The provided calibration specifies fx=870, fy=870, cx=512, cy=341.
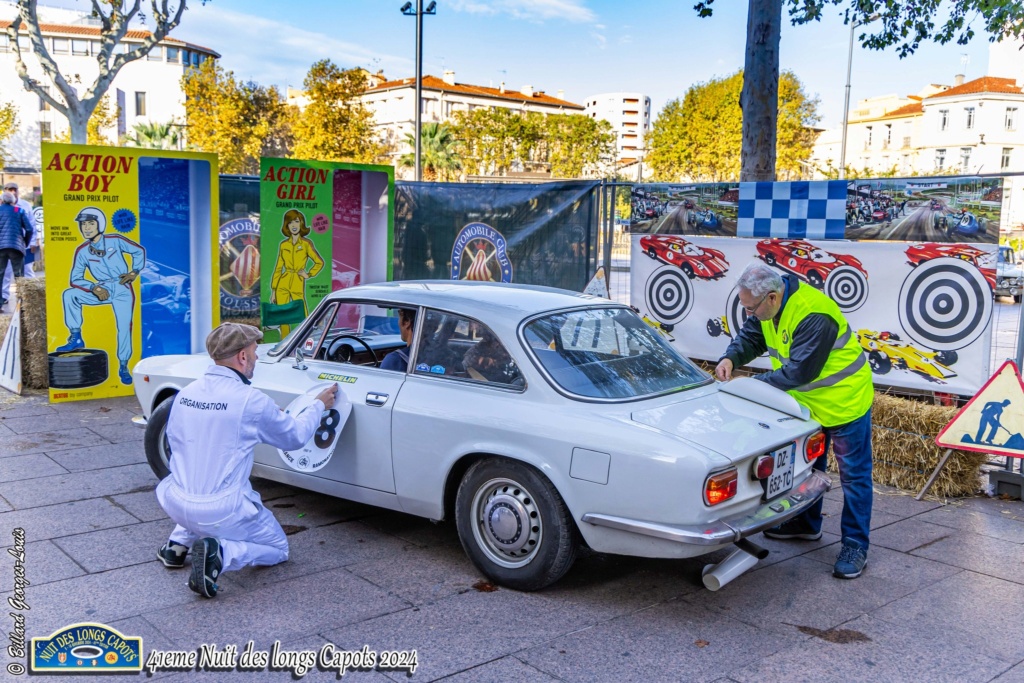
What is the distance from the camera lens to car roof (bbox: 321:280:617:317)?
488 cm

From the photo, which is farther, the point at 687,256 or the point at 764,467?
the point at 687,256

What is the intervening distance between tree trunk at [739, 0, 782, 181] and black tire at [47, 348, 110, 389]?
22.6ft

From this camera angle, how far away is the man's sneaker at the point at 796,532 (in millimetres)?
5406

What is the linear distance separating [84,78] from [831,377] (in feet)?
309

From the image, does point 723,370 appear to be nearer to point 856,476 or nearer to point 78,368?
point 856,476

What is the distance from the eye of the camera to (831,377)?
4883 mm

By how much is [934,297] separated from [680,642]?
4.35 m

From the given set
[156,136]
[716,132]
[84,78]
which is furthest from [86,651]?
[84,78]

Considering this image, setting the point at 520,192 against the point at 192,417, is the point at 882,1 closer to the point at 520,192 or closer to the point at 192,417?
the point at 520,192

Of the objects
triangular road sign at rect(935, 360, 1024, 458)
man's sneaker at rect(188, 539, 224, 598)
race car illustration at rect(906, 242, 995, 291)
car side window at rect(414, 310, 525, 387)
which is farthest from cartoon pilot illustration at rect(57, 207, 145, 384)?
triangular road sign at rect(935, 360, 1024, 458)

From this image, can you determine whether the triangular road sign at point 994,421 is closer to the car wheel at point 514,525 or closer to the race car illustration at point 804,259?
the race car illustration at point 804,259

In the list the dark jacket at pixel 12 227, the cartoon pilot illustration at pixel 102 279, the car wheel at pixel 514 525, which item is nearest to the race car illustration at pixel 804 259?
the car wheel at pixel 514 525

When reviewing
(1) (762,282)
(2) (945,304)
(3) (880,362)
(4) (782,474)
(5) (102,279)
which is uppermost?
(1) (762,282)

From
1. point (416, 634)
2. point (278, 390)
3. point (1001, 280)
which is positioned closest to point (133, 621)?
point (416, 634)
